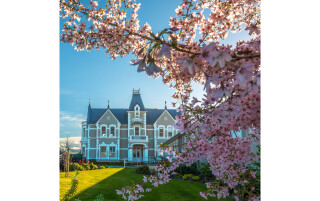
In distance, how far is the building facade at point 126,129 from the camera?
9906 millimetres

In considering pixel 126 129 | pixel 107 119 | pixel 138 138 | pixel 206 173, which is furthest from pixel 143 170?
pixel 107 119

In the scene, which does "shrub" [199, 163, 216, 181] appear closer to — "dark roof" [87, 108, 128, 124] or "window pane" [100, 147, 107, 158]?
"window pane" [100, 147, 107, 158]

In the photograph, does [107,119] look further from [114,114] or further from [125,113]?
[125,113]

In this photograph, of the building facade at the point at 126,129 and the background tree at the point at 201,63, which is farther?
the building facade at the point at 126,129

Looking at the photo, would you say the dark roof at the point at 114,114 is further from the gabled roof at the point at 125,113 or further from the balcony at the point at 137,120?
the balcony at the point at 137,120

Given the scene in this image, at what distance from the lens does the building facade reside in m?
9.91

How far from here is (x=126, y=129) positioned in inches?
450

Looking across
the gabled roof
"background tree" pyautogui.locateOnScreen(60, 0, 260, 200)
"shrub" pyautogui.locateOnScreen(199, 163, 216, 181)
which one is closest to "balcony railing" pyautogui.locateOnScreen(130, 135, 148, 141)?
the gabled roof

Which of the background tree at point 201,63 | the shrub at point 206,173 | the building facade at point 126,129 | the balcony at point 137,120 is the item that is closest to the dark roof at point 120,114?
the building facade at point 126,129
